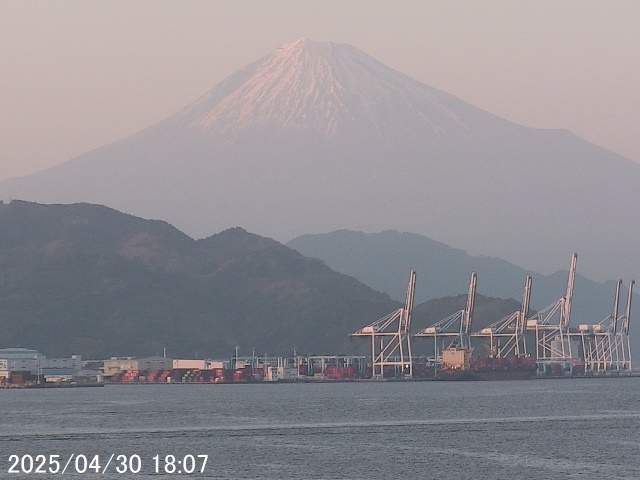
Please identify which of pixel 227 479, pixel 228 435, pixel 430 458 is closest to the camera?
pixel 227 479

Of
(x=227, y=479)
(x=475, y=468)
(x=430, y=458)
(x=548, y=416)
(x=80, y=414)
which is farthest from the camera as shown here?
(x=80, y=414)

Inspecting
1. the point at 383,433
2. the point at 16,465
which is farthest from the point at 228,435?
the point at 16,465

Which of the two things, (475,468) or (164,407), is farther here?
(164,407)

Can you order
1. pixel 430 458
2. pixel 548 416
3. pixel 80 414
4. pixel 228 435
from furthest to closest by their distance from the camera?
pixel 80 414, pixel 548 416, pixel 228 435, pixel 430 458

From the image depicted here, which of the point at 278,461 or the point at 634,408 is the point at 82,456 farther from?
the point at 634,408

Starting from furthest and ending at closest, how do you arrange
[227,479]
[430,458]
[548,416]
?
[548,416], [430,458], [227,479]

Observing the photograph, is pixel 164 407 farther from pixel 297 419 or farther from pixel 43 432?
pixel 43 432
